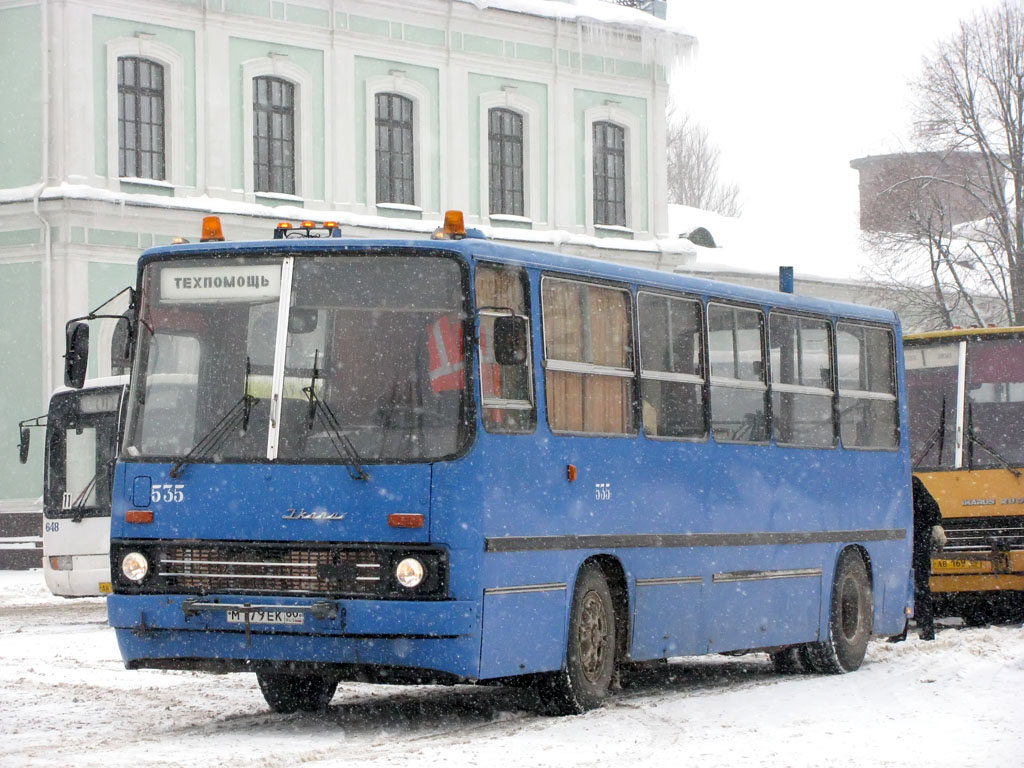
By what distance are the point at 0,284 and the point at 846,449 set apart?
2269cm

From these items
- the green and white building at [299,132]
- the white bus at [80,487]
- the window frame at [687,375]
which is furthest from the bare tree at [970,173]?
the window frame at [687,375]

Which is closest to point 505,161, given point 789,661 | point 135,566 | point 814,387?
point 814,387

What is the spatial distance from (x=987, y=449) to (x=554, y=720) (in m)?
9.65

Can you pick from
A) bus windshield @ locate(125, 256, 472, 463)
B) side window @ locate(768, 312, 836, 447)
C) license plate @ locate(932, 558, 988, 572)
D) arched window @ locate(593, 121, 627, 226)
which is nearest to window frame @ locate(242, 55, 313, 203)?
arched window @ locate(593, 121, 627, 226)

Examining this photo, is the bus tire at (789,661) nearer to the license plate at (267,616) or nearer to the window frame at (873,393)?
the window frame at (873,393)

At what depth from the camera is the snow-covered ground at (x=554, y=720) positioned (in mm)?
10164

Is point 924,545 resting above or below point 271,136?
below

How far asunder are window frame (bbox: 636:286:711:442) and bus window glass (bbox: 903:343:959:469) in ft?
23.8

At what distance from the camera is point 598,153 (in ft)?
141

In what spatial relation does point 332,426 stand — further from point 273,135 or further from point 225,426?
point 273,135

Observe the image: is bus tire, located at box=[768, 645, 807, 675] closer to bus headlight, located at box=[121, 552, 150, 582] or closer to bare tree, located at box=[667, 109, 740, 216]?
bus headlight, located at box=[121, 552, 150, 582]

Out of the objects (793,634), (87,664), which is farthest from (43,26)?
(793,634)

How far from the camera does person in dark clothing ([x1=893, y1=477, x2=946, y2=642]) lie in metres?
17.6

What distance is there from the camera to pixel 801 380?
15391mm
